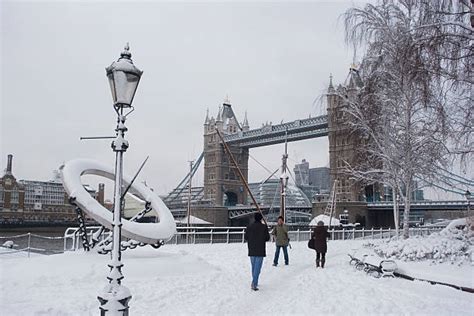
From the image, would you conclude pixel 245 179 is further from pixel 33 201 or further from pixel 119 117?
pixel 119 117

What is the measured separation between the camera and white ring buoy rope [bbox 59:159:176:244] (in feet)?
32.5

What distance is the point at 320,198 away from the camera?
191 feet

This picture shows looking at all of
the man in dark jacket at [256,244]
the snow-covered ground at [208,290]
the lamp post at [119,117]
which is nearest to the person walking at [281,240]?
the snow-covered ground at [208,290]

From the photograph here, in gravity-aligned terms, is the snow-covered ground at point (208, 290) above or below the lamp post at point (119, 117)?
below

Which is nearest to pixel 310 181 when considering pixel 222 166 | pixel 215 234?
pixel 222 166

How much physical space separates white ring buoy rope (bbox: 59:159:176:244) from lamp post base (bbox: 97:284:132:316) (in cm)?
521

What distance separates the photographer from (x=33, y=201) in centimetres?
8150

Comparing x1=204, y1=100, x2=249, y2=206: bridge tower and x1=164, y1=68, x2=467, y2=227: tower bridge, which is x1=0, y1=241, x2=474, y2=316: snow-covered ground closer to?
x1=164, y1=68, x2=467, y2=227: tower bridge

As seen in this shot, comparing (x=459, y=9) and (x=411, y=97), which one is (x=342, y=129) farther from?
(x=459, y=9)

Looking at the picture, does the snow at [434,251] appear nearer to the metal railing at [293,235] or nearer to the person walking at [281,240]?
the person walking at [281,240]

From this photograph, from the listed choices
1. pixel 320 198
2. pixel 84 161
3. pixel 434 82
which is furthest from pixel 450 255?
pixel 320 198

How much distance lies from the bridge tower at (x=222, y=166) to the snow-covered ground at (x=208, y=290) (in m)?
77.9

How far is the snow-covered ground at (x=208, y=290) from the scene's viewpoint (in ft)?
21.1

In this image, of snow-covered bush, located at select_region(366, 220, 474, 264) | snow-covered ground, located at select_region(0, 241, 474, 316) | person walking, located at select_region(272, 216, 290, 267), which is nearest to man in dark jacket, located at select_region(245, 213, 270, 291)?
snow-covered ground, located at select_region(0, 241, 474, 316)
